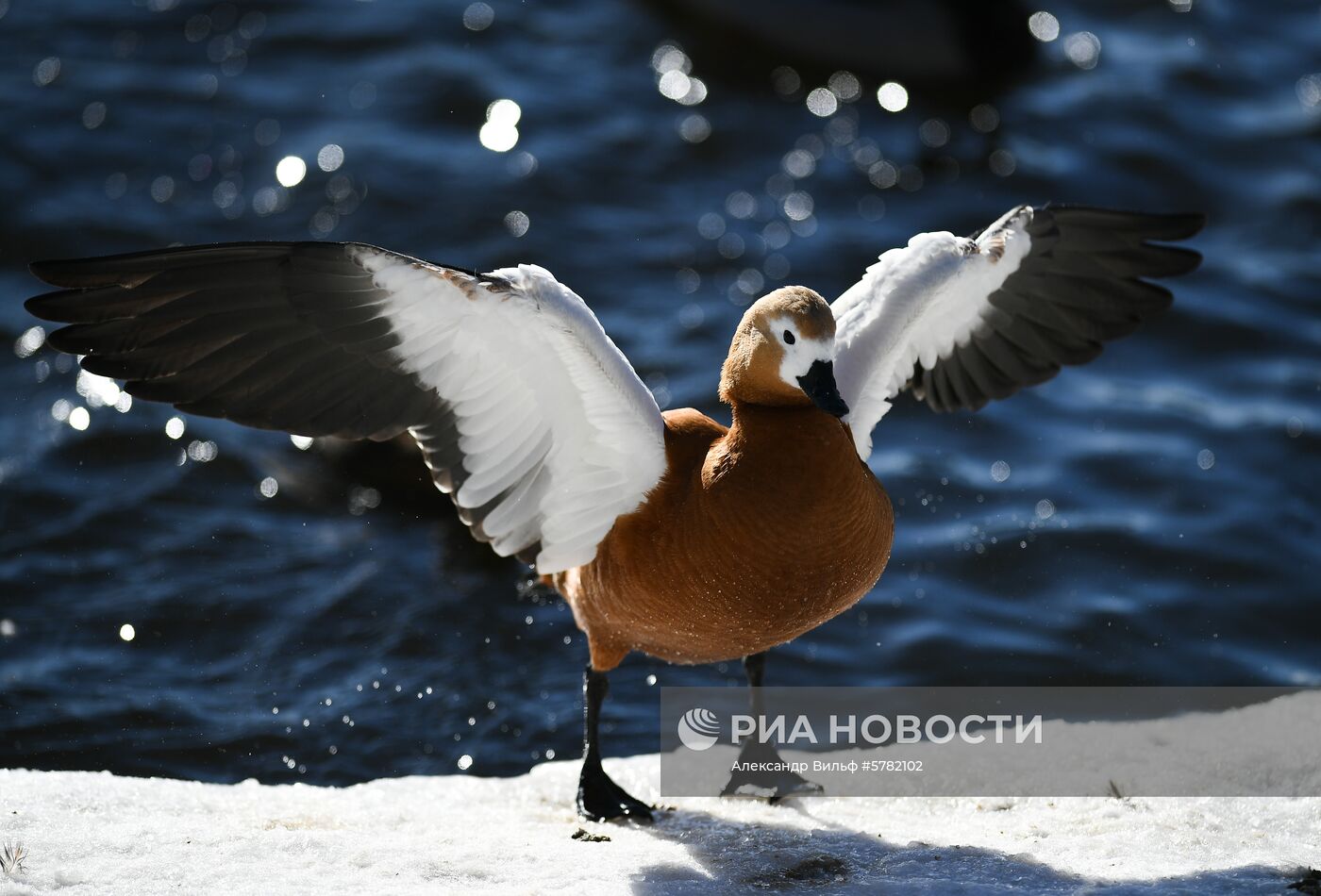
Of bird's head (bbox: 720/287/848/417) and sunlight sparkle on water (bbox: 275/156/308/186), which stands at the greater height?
sunlight sparkle on water (bbox: 275/156/308/186)

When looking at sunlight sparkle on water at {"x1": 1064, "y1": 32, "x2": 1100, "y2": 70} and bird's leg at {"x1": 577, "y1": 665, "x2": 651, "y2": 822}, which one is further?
sunlight sparkle on water at {"x1": 1064, "y1": 32, "x2": 1100, "y2": 70}

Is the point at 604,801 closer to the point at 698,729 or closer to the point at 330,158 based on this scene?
the point at 698,729

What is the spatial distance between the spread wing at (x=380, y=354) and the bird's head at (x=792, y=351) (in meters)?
0.40

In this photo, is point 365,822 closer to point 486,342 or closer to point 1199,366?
point 486,342

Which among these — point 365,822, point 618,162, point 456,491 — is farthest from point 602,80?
point 365,822

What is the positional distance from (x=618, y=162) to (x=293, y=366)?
5419 millimetres

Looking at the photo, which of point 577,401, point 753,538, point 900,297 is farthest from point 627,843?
point 900,297

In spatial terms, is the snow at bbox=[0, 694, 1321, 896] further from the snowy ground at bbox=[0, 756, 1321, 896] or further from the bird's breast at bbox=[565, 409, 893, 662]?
the bird's breast at bbox=[565, 409, 893, 662]

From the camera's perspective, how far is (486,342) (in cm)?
433

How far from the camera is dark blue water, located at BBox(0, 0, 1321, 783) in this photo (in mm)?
6176

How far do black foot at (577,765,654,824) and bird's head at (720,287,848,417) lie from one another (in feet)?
4.95

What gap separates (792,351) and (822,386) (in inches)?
5.2

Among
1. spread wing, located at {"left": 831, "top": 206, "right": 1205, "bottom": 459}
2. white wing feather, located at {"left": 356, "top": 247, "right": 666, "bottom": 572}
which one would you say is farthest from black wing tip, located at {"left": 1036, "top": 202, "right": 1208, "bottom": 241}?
white wing feather, located at {"left": 356, "top": 247, "right": 666, "bottom": 572}

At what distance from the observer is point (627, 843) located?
14.7 feet
